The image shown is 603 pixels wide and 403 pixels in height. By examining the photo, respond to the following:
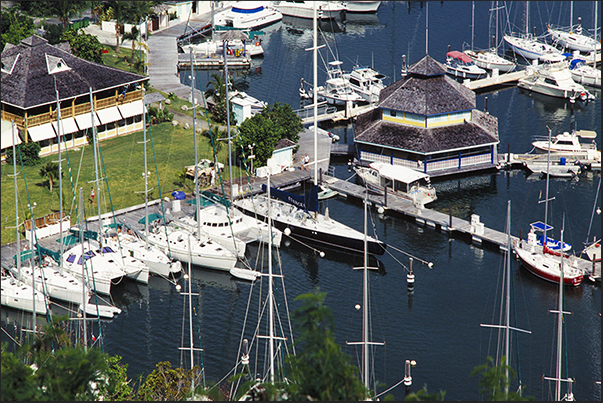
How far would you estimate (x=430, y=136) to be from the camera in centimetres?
8650

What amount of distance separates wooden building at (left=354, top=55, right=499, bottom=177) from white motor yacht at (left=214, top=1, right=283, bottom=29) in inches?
1888

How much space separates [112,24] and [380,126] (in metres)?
46.4

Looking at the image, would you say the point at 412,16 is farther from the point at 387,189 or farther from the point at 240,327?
the point at 240,327

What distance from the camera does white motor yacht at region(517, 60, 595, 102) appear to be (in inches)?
4173

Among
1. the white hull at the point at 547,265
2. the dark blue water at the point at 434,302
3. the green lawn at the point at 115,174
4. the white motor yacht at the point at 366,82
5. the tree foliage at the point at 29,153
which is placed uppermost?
the white motor yacht at the point at 366,82

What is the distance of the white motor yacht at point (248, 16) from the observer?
434 feet

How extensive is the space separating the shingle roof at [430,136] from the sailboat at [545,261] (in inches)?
667

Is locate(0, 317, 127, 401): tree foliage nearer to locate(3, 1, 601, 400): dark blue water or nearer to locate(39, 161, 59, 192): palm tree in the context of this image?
locate(3, 1, 601, 400): dark blue water

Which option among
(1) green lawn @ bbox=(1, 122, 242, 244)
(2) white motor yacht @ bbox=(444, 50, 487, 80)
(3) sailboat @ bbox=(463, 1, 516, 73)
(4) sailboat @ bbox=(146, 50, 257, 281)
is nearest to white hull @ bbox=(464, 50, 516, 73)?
(3) sailboat @ bbox=(463, 1, 516, 73)

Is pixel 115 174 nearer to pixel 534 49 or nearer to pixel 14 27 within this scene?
pixel 14 27

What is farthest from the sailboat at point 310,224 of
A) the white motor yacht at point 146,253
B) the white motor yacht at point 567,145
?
the white motor yacht at point 567,145

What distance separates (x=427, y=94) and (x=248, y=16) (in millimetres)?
52091

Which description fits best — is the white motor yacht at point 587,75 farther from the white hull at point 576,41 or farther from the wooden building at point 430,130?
the wooden building at point 430,130

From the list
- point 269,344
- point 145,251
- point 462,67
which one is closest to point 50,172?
point 145,251
